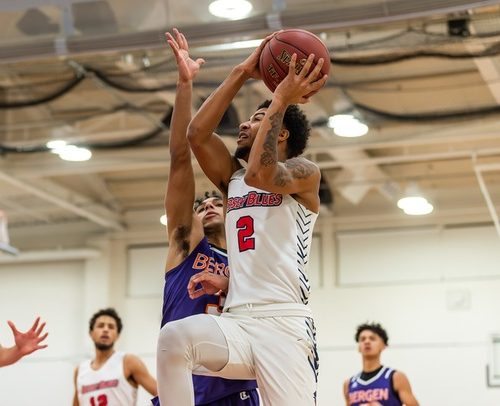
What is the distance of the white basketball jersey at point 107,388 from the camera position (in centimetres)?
986

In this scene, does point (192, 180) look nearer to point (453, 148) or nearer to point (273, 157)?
point (273, 157)

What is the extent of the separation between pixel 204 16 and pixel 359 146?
4495 mm

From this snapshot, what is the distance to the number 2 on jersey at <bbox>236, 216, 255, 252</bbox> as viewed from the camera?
4672 mm

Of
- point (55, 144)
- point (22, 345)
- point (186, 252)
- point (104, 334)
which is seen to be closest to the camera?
point (186, 252)

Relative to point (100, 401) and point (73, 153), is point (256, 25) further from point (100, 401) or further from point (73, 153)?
point (73, 153)

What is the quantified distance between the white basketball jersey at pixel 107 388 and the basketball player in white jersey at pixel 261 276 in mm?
5327

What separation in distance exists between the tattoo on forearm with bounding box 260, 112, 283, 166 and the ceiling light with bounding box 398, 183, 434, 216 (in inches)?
419

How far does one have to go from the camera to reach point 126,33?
903cm

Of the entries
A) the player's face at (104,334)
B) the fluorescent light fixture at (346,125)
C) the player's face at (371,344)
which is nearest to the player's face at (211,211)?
the player's face at (104,334)

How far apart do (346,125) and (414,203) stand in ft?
11.8

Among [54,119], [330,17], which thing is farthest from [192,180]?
[54,119]

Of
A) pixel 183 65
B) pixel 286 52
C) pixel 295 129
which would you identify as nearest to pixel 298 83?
pixel 286 52

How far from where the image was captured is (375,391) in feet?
35.8

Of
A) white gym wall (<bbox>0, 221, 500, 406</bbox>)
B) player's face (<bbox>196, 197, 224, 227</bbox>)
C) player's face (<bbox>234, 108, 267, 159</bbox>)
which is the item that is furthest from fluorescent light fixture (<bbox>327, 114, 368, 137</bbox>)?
player's face (<bbox>234, 108, 267, 159</bbox>)
